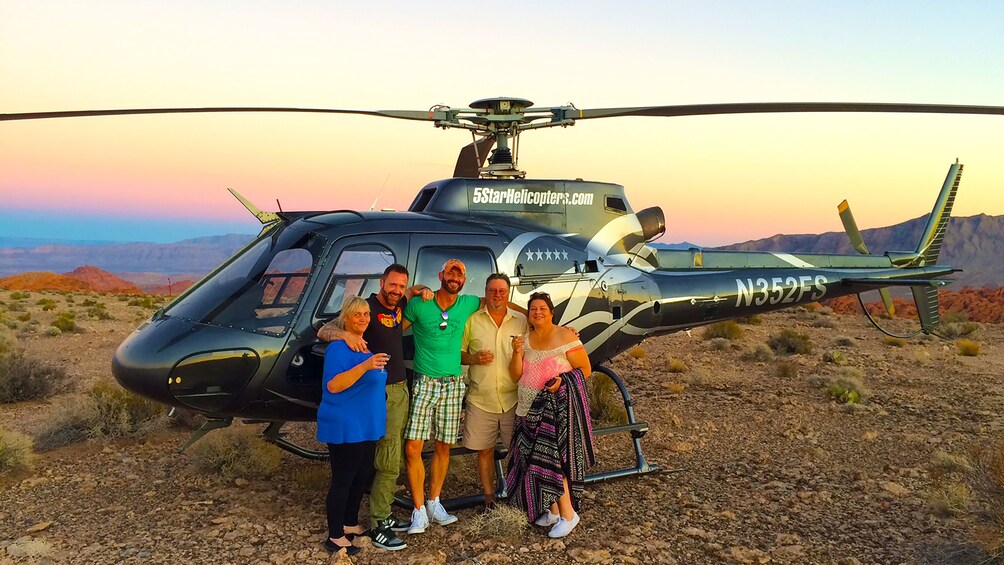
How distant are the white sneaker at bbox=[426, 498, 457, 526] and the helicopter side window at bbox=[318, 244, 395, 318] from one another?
71.5 inches

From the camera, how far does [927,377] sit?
12.7 m

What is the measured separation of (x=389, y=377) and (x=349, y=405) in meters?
0.39

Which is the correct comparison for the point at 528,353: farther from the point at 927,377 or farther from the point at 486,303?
the point at 927,377

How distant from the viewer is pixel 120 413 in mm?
8109

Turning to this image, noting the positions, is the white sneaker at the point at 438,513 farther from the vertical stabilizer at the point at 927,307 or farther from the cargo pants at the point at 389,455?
the vertical stabilizer at the point at 927,307

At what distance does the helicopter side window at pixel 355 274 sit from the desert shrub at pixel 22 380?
819cm

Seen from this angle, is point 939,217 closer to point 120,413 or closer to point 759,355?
point 759,355

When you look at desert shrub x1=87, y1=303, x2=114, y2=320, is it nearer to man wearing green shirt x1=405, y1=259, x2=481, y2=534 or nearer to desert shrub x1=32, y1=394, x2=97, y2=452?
desert shrub x1=32, y1=394, x2=97, y2=452

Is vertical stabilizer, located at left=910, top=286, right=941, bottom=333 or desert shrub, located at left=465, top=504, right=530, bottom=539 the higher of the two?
vertical stabilizer, located at left=910, top=286, right=941, bottom=333

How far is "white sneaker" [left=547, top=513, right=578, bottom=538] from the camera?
206 inches

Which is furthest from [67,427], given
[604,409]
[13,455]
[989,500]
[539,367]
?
[989,500]

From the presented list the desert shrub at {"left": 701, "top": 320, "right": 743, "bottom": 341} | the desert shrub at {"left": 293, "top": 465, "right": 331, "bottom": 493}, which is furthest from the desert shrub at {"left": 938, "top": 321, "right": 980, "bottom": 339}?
the desert shrub at {"left": 293, "top": 465, "right": 331, "bottom": 493}

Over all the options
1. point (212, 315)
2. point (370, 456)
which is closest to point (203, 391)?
point (212, 315)

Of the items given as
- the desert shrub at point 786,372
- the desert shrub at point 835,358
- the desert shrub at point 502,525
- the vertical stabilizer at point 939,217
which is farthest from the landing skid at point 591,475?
the desert shrub at point 835,358
